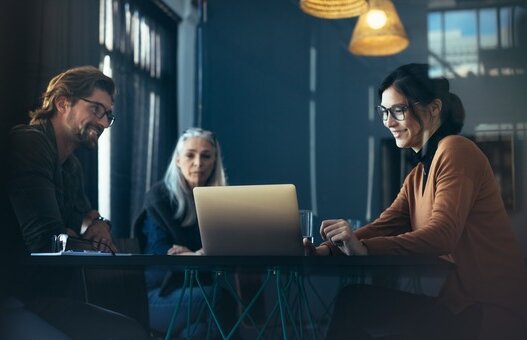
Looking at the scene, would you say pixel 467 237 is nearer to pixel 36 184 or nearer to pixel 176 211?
pixel 36 184

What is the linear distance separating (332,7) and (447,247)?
1.85m

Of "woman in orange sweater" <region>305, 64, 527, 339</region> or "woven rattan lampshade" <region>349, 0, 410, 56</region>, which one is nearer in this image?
"woman in orange sweater" <region>305, 64, 527, 339</region>

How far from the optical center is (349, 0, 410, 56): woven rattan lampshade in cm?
372

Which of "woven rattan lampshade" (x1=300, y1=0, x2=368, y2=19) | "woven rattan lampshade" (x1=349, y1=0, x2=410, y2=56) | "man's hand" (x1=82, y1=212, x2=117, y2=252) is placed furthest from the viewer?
"woven rattan lampshade" (x1=349, y1=0, x2=410, y2=56)

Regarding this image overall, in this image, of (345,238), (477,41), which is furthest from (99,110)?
(477,41)

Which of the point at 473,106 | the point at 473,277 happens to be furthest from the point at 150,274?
the point at 473,106

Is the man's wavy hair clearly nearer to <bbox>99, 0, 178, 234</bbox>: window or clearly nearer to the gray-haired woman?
the gray-haired woman

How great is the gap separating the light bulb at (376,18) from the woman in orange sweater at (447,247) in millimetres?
1825

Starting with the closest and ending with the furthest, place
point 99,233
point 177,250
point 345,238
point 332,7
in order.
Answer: point 345,238 → point 99,233 → point 177,250 → point 332,7

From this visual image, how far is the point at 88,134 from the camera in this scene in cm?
242

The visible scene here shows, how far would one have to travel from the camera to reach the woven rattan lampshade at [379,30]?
3721mm

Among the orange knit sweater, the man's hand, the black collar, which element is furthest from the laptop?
the man's hand

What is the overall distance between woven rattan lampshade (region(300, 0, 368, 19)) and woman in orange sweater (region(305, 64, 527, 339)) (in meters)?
1.34

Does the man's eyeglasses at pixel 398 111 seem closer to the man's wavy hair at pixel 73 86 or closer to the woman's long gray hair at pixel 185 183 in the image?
the man's wavy hair at pixel 73 86
